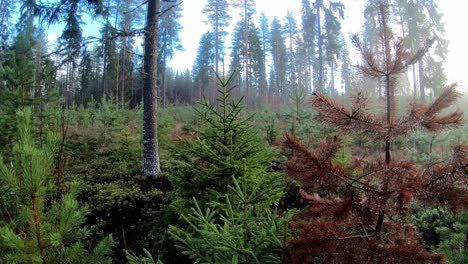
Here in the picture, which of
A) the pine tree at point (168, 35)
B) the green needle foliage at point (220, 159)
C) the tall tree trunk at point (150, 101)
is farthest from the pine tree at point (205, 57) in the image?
the green needle foliage at point (220, 159)

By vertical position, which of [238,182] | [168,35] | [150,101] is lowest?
[238,182]

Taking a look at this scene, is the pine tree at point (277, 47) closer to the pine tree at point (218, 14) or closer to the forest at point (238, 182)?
the pine tree at point (218, 14)

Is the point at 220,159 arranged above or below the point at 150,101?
below

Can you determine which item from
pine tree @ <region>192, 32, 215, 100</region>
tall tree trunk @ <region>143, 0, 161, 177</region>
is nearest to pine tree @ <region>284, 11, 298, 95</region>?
pine tree @ <region>192, 32, 215, 100</region>

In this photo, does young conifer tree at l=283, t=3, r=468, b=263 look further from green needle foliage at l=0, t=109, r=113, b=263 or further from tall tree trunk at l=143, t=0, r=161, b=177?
tall tree trunk at l=143, t=0, r=161, b=177

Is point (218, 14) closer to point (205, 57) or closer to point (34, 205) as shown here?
point (205, 57)

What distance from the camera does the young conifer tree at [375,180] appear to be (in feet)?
5.99

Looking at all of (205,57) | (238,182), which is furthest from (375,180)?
(205,57)

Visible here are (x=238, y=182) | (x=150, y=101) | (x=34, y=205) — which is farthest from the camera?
(x=150, y=101)

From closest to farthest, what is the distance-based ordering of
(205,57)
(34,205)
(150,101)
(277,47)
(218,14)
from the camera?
(34,205) < (150,101) < (218,14) < (277,47) < (205,57)

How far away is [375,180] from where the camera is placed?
213 cm

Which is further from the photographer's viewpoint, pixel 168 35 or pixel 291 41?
pixel 291 41

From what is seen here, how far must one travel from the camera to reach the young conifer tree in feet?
5.99

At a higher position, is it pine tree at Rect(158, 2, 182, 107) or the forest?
pine tree at Rect(158, 2, 182, 107)
